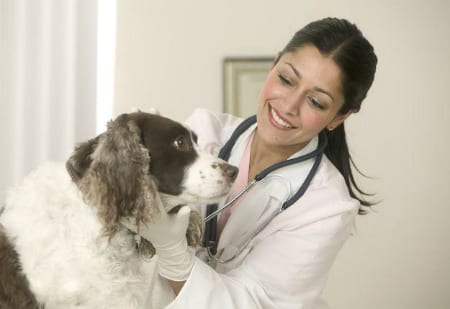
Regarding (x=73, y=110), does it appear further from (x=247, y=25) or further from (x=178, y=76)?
(x=247, y=25)

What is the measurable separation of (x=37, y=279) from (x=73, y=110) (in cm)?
151

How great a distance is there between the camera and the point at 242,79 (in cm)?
281

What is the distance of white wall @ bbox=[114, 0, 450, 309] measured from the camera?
2.84 m

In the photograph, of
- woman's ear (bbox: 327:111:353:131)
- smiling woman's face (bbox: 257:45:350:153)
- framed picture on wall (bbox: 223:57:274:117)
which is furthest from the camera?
framed picture on wall (bbox: 223:57:274:117)

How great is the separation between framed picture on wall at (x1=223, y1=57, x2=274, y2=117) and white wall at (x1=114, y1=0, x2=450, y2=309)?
5 centimetres

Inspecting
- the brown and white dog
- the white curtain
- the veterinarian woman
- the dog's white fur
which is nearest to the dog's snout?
the brown and white dog

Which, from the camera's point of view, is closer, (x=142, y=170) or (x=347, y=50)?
(x=142, y=170)

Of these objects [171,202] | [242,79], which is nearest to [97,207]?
[171,202]

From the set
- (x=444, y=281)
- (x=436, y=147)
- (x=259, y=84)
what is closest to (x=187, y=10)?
(x=259, y=84)

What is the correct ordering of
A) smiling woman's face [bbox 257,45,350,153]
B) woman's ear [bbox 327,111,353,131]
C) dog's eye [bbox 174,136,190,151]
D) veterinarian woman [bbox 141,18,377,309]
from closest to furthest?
dog's eye [bbox 174,136,190,151]
veterinarian woman [bbox 141,18,377,309]
smiling woman's face [bbox 257,45,350,153]
woman's ear [bbox 327,111,353,131]

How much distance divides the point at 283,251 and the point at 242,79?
1442mm

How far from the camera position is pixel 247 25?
2.82m

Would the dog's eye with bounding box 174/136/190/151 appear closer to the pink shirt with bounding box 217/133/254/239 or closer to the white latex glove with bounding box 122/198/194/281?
the white latex glove with bounding box 122/198/194/281

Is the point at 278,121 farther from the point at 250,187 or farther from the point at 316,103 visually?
the point at 250,187
